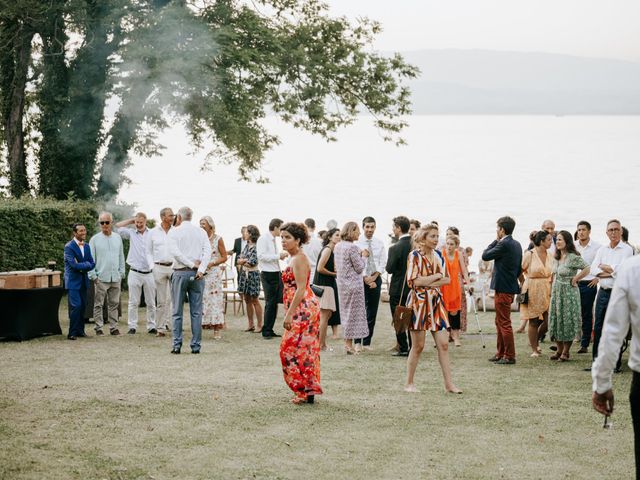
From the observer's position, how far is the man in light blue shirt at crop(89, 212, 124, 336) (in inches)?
544

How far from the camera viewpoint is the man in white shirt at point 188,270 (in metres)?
11.7

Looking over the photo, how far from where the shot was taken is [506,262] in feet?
37.3

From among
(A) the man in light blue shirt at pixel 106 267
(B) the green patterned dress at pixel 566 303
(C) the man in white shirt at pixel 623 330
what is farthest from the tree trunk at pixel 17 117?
(C) the man in white shirt at pixel 623 330

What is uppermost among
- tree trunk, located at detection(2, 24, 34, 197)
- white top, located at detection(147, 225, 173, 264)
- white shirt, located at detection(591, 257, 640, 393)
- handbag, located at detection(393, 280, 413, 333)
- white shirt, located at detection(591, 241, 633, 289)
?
tree trunk, located at detection(2, 24, 34, 197)

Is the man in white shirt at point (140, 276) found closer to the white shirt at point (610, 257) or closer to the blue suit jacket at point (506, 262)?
the blue suit jacket at point (506, 262)

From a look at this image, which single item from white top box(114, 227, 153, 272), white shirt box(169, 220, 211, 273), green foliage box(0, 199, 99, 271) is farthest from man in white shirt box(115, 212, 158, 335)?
green foliage box(0, 199, 99, 271)

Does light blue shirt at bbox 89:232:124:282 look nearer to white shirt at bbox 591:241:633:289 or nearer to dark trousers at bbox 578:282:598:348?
dark trousers at bbox 578:282:598:348

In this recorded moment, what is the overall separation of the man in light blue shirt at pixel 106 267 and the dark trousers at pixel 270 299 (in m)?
2.22

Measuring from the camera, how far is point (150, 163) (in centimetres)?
12888

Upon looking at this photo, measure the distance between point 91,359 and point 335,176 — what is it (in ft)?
277

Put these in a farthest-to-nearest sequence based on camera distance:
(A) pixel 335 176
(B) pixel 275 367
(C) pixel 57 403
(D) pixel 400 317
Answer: (A) pixel 335 176 → (B) pixel 275 367 → (D) pixel 400 317 → (C) pixel 57 403

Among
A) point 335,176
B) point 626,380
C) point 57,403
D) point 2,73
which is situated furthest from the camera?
point 335,176

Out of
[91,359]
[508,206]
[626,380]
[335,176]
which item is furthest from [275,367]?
[335,176]

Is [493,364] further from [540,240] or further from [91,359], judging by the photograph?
[91,359]
